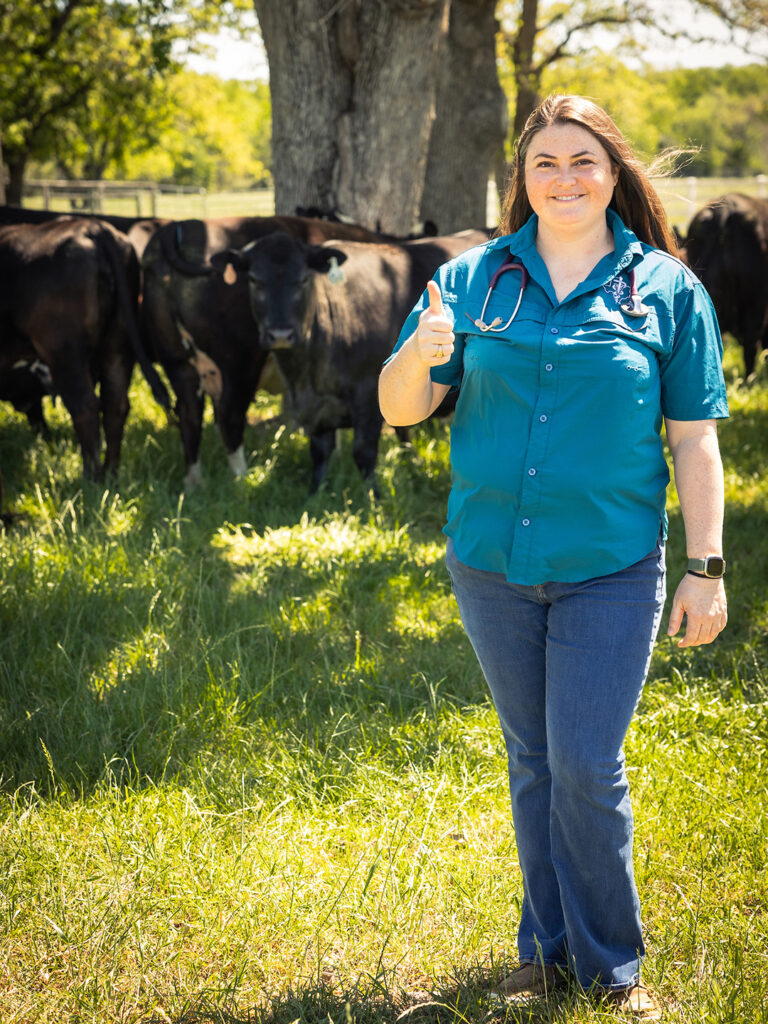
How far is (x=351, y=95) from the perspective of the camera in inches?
346

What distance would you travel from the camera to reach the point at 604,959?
2.51 metres

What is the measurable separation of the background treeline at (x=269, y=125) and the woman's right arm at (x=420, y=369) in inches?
36.9

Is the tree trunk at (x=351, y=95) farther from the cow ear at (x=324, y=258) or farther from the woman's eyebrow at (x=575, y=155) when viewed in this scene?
the woman's eyebrow at (x=575, y=155)

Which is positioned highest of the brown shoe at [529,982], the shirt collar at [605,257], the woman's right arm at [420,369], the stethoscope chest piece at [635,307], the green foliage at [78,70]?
the green foliage at [78,70]

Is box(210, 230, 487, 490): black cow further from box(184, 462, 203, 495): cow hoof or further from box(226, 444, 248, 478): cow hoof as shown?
box(184, 462, 203, 495): cow hoof

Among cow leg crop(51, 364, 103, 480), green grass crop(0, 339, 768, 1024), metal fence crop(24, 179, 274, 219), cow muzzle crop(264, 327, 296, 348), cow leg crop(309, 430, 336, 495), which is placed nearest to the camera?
green grass crop(0, 339, 768, 1024)

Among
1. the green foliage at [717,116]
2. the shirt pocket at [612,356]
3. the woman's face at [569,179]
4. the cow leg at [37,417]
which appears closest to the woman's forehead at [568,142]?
the woman's face at [569,179]

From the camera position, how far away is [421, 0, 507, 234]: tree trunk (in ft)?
39.9

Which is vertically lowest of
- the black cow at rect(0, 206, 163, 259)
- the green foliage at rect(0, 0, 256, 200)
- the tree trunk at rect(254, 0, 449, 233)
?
the black cow at rect(0, 206, 163, 259)

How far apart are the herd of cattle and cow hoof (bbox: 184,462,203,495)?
0.04 metres

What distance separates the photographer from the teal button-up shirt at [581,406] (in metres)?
2.37

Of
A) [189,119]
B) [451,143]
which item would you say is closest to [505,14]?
[451,143]

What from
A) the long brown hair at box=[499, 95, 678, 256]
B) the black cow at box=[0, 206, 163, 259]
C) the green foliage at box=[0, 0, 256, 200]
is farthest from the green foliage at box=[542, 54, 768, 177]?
the long brown hair at box=[499, 95, 678, 256]

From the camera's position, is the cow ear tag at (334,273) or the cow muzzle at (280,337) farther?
the cow ear tag at (334,273)
